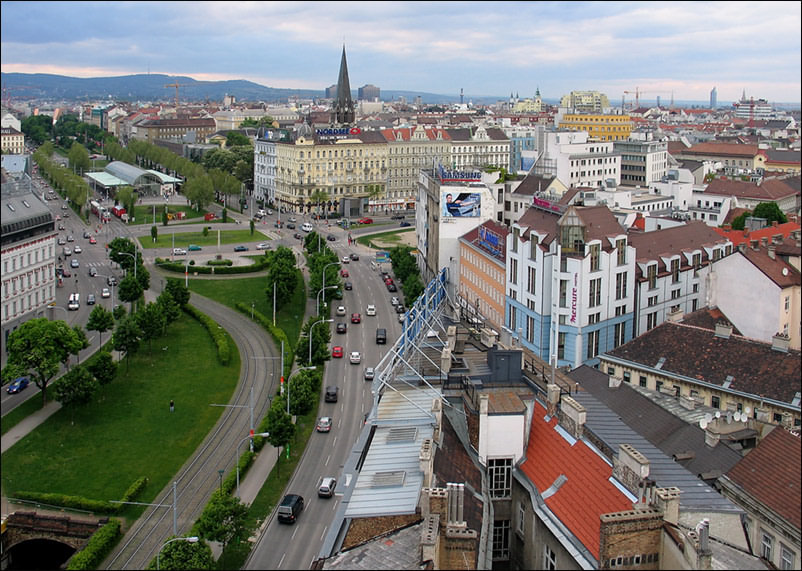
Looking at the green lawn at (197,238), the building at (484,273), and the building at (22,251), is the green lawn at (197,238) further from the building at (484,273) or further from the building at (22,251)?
the building at (22,251)

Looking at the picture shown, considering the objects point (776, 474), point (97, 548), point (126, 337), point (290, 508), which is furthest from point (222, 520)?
point (126, 337)

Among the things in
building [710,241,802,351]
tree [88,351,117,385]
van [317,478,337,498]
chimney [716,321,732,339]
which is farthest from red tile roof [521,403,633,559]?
tree [88,351,117,385]

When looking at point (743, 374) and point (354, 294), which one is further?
point (354, 294)

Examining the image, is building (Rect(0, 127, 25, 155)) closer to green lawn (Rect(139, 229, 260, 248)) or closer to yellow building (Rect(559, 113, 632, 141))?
green lawn (Rect(139, 229, 260, 248))

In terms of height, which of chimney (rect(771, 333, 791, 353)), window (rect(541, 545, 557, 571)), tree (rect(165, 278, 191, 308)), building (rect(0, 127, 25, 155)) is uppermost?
building (rect(0, 127, 25, 155))

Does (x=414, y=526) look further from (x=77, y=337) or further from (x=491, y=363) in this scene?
(x=77, y=337)

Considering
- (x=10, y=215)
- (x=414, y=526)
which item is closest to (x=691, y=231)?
(x=414, y=526)
